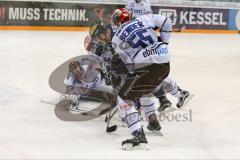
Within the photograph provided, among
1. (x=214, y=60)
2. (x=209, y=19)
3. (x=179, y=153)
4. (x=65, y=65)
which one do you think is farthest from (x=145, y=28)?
(x=209, y=19)

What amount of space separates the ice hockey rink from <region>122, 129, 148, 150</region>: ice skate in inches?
2.6

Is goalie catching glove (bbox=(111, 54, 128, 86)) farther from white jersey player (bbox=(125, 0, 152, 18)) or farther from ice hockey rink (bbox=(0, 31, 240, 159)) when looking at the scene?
white jersey player (bbox=(125, 0, 152, 18))

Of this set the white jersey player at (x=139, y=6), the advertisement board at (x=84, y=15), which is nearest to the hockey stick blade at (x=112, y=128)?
the white jersey player at (x=139, y=6)

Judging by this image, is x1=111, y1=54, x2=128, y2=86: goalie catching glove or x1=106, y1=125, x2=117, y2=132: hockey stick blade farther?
x1=106, y1=125, x2=117, y2=132: hockey stick blade

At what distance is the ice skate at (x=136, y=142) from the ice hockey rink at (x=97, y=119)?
0.07m

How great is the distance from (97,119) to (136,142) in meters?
1.29

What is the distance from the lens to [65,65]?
9281 millimetres

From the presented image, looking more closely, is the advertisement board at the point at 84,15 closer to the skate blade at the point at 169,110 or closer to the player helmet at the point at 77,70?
the player helmet at the point at 77,70

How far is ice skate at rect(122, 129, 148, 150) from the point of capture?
488 cm

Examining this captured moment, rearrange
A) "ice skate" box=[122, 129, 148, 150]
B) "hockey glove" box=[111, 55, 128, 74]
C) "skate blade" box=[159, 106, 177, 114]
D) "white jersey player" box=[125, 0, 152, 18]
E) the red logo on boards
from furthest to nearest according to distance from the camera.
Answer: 1. the red logo on boards
2. "white jersey player" box=[125, 0, 152, 18]
3. "skate blade" box=[159, 106, 177, 114]
4. "hockey glove" box=[111, 55, 128, 74]
5. "ice skate" box=[122, 129, 148, 150]

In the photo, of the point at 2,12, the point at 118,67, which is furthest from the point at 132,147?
the point at 2,12

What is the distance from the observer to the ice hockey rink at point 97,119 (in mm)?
4910

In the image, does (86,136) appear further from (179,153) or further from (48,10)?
(48,10)

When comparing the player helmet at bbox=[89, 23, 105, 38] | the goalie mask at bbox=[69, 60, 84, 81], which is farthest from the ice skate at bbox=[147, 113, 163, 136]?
the goalie mask at bbox=[69, 60, 84, 81]
